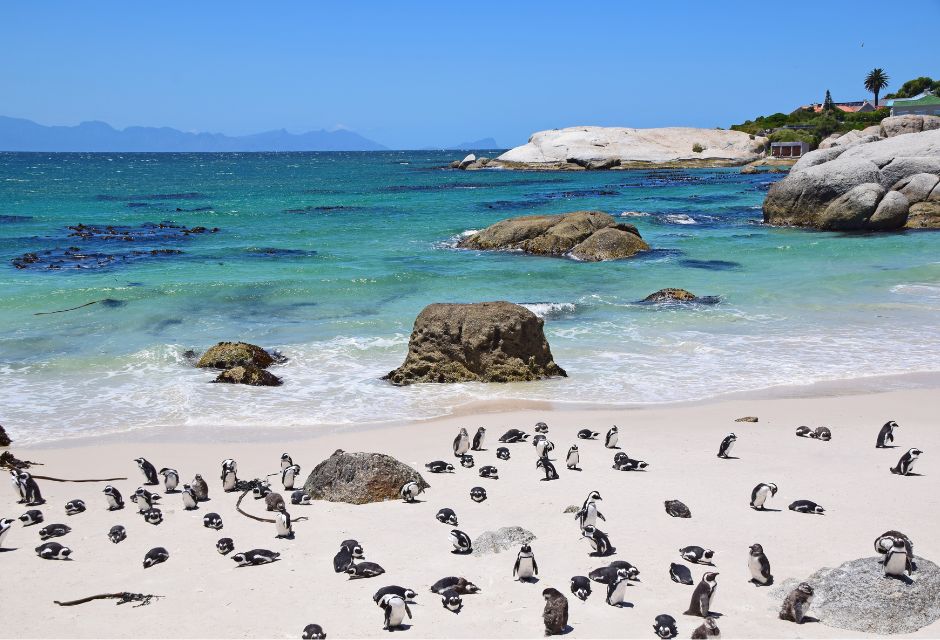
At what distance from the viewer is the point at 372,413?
1362cm

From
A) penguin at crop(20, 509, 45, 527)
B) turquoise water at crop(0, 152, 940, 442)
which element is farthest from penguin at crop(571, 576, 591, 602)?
turquoise water at crop(0, 152, 940, 442)

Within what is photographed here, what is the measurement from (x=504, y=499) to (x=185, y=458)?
15.4 feet

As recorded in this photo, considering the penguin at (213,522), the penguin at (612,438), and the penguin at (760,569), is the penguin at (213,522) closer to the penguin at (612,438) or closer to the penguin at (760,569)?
the penguin at (612,438)

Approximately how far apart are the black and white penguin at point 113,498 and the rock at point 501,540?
13.9ft

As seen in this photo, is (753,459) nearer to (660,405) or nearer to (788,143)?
(660,405)

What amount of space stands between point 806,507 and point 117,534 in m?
7.12

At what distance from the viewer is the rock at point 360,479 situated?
9.64m

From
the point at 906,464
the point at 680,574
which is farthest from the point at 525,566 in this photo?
the point at 906,464

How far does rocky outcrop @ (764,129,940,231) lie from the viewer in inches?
1414

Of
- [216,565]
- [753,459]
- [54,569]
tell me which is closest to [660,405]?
[753,459]

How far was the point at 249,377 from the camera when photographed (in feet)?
49.8

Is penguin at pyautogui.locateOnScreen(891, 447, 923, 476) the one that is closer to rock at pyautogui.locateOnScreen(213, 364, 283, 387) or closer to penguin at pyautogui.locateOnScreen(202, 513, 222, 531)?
penguin at pyautogui.locateOnScreen(202, 513, 222, 531)

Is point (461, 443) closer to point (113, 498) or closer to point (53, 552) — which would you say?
point (113, 498)

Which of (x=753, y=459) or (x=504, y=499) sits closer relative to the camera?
(x=504, y=499)
